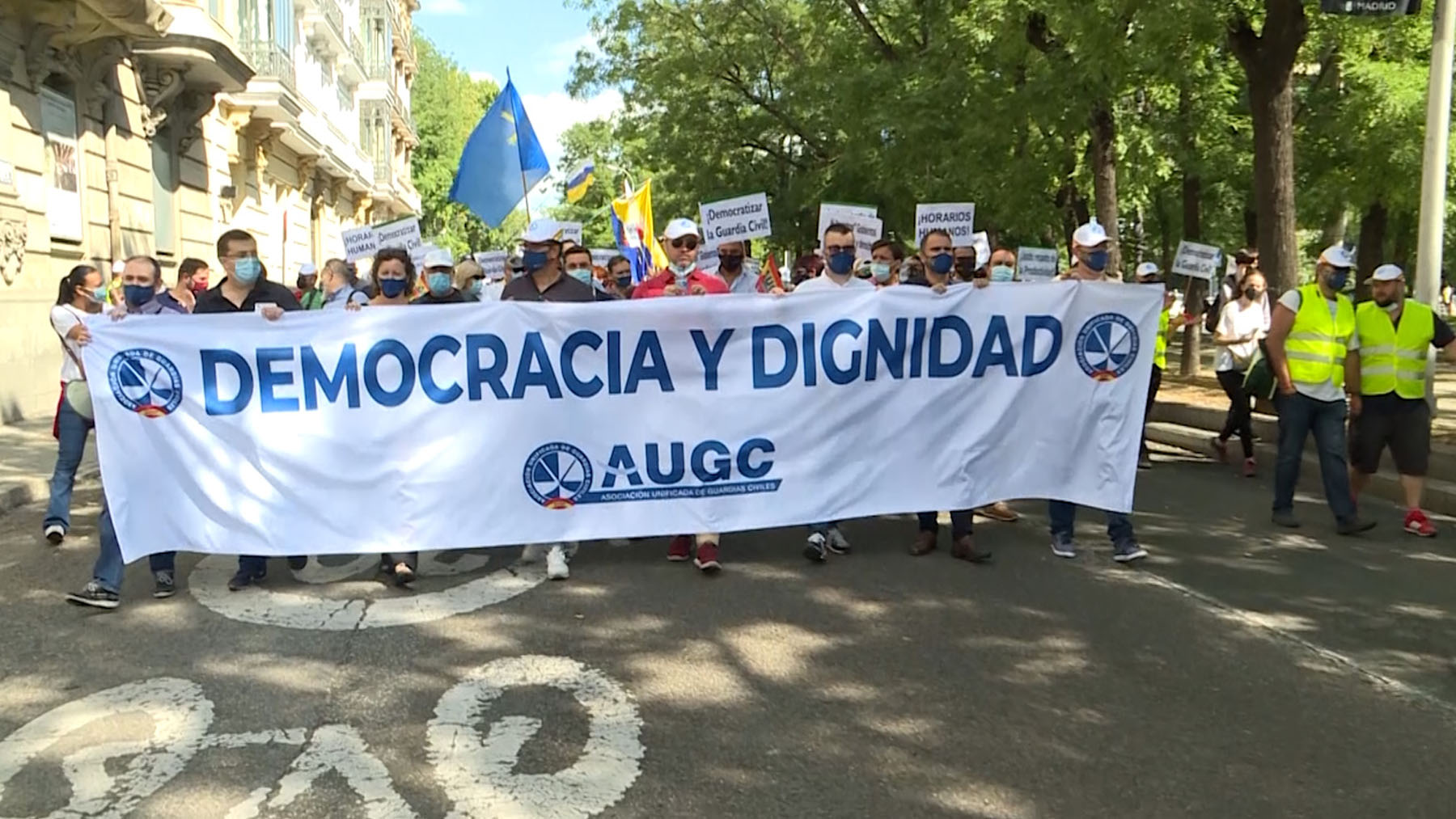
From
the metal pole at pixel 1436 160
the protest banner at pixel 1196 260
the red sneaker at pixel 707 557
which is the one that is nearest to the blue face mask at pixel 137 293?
the red sneaker at pixel 707 557

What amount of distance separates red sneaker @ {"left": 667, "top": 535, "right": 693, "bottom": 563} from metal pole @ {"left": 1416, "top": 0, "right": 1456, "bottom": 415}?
7001 millimetres

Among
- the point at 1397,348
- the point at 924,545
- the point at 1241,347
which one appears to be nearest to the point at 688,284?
the point at 924,545

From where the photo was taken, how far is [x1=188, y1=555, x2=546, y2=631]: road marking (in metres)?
5.57

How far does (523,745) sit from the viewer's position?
4.07 meters

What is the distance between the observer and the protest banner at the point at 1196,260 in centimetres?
1166

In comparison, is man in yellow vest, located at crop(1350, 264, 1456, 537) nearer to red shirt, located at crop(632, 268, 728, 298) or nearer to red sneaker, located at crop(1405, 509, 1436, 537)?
red sneaker, located at crop(1405, 509, 1436, 537)

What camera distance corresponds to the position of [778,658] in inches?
197

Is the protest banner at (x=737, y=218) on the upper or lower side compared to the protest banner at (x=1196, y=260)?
upper

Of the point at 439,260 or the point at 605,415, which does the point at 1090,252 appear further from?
the point at 439,260

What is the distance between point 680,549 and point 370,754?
289cm

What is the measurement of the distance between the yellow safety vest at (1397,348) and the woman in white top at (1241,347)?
235cm

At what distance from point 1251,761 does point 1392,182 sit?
14.4 meters

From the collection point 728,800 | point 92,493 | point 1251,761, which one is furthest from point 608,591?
point 92,493

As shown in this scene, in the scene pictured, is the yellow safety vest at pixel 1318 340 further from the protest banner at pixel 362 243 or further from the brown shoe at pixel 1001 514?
the protest banner at pixel 362 243
